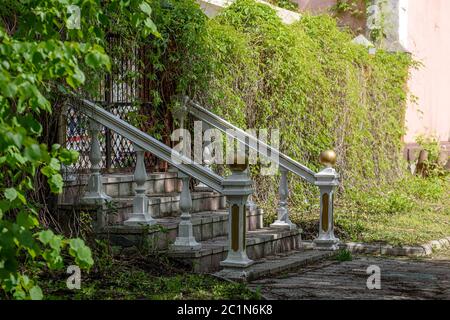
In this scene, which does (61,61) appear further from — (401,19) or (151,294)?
(401,19)

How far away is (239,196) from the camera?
319 inches

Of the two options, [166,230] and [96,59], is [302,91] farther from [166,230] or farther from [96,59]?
[96,59]

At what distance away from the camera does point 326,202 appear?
1020 cm

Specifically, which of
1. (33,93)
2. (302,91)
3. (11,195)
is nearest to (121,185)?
(302,91)

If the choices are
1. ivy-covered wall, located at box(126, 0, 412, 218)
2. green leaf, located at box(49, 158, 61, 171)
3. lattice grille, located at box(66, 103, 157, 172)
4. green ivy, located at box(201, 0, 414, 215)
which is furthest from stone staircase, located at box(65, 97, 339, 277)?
green leaf, located at box(49, 158, 61, 171)

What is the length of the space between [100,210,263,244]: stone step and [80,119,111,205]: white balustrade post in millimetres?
202

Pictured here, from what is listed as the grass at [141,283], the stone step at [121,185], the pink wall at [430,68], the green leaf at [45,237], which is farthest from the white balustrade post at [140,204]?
the pink wall at [430,68]

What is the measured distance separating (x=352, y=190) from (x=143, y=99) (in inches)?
193

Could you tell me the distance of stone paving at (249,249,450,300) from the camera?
764cm

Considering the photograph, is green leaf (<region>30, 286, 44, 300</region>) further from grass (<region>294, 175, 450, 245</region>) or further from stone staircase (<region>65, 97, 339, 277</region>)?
grass (<region>294, 175, 450, 245</region>)

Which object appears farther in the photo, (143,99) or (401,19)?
(401,19)

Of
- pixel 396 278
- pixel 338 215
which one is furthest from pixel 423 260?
pixel 338 215

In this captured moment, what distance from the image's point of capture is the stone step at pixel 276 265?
811 cm
